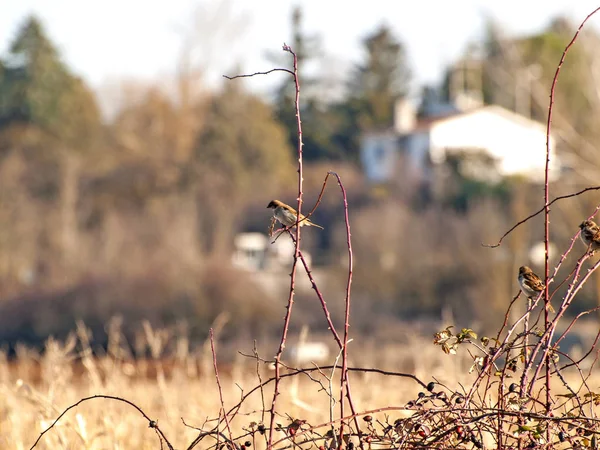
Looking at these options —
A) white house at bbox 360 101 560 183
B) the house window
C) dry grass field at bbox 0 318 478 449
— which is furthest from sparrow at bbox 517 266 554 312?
the house window

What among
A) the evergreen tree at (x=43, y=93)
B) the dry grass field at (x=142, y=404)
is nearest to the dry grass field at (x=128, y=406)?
the dry grass field at (x=142, y=404)

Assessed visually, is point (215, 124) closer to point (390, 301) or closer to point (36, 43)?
point (36, 43)

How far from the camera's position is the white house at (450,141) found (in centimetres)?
3634

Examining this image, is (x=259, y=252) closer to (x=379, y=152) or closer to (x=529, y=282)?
(x=379, y=152)

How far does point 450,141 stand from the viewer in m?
37.9

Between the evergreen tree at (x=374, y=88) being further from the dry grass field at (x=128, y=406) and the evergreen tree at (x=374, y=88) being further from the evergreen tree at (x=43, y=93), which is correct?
the dry grass field at (x=128, y=406)

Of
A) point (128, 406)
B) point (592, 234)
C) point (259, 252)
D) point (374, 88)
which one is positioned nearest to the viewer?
point (592, 234)

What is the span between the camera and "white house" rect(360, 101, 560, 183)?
1431 inches

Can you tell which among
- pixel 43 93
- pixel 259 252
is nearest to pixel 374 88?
pixel 43 93

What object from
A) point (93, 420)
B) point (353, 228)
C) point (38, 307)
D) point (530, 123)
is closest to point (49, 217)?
point (38, 307)

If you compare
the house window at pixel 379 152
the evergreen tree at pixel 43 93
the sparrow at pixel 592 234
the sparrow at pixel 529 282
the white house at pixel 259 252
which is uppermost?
the evergreen tree at pixel 43 93

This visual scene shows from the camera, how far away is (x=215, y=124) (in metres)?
36.5

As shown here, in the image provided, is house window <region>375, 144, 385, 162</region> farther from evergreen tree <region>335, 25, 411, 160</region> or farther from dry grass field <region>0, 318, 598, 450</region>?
dry grass field <region>0, 318, 598, 450</region>

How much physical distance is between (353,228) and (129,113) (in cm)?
1960
